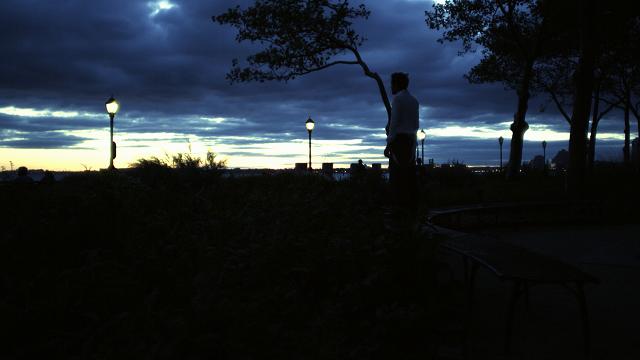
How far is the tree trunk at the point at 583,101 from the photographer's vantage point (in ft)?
52.3

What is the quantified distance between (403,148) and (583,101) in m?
11.1

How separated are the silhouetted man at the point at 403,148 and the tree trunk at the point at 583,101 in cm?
1025

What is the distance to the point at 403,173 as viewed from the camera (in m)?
7.56

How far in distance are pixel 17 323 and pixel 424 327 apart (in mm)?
3170

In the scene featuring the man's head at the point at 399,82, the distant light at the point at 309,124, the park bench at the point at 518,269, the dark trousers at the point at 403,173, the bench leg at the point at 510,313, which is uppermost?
the distant light at the point at 309,124

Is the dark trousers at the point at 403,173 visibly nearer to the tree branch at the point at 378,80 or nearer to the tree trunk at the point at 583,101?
the tree trunk at the point at 583,101

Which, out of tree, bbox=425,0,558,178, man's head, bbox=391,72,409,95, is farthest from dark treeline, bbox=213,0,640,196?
man's head, bbox=391,72,409,95

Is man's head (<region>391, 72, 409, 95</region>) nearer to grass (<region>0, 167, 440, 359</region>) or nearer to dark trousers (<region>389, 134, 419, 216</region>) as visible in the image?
dark trousers (<region>389, 134, 419, 216</region>)

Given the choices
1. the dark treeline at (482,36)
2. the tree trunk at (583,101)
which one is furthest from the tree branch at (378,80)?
the tree trunk at (583,101)

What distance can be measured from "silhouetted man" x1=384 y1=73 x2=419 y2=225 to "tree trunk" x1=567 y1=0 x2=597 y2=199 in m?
10.3

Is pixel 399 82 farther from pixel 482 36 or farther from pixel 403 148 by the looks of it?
pixel 482 36

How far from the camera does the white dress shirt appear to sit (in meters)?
7.49

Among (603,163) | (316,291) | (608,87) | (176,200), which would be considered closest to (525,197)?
(603,163)

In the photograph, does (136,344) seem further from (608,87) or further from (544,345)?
(608,87)
